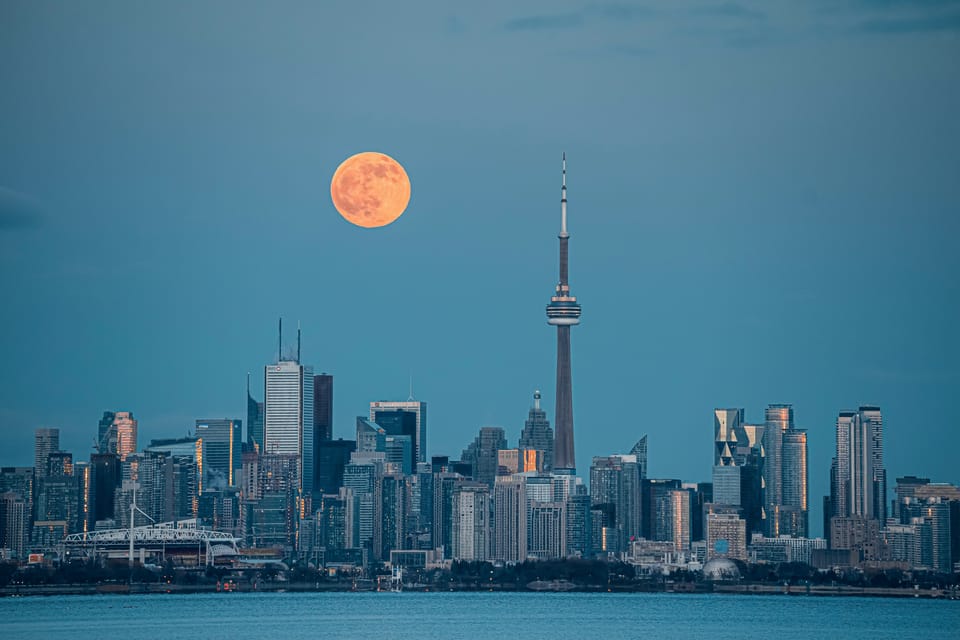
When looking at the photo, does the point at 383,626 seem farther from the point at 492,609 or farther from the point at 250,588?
the point at 250,588

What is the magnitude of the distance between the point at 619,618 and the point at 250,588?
75139 millimetres

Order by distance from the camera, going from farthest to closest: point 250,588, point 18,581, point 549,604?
point 250,588, point 18,581, point 549,604

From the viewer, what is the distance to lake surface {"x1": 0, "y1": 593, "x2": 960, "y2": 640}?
110375 millimetres

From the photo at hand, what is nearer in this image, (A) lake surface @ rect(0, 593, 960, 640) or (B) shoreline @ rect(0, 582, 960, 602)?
(A) lake surface @ rect(0, 593, 960, 640)

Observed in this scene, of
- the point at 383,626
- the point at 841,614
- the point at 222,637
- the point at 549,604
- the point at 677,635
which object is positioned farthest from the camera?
the point at 549,604

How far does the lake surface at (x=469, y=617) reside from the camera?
110 meters

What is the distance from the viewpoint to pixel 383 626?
117438 mm

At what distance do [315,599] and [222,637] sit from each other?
2737 inches

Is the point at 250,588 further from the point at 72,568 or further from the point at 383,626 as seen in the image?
the point at 383,626

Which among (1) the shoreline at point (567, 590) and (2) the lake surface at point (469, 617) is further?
(1) the shoreline at point (567, 590)

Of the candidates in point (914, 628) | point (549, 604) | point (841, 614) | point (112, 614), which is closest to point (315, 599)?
point (549, 604)

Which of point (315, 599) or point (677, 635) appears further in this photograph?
point (315, 599)

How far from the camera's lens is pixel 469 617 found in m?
131

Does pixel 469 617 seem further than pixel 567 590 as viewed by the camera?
No
